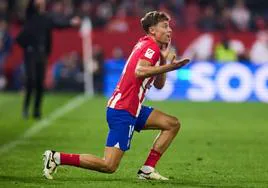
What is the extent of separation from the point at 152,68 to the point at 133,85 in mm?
381

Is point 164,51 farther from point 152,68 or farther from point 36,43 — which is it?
point 36,43

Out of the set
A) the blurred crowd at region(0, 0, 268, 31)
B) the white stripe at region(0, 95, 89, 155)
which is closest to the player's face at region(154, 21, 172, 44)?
the white stripe at region(0, 95, 89, 155)

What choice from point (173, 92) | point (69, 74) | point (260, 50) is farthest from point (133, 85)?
point (260, 50)

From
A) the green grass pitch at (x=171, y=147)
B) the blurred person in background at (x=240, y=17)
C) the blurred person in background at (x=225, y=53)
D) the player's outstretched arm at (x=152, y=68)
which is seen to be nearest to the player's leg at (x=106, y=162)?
the green grass pitch at (x=171, y=147)

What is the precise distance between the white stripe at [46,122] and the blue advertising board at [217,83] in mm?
2101

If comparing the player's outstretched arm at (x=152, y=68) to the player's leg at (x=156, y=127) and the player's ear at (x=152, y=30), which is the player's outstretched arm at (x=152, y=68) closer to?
the player's ear at (x=152, y=30)

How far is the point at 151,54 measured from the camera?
9.64 m

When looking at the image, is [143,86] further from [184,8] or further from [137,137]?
[184,8]

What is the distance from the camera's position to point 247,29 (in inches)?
1110

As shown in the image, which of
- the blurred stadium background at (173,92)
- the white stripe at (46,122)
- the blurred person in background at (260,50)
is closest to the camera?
the blurred stadium background at (173,92)

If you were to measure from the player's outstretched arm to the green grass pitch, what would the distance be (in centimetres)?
117

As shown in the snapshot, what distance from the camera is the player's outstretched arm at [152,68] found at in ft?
30.4

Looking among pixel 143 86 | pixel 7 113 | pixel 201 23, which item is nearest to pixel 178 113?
pixel 7 113

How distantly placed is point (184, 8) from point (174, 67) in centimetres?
1904
